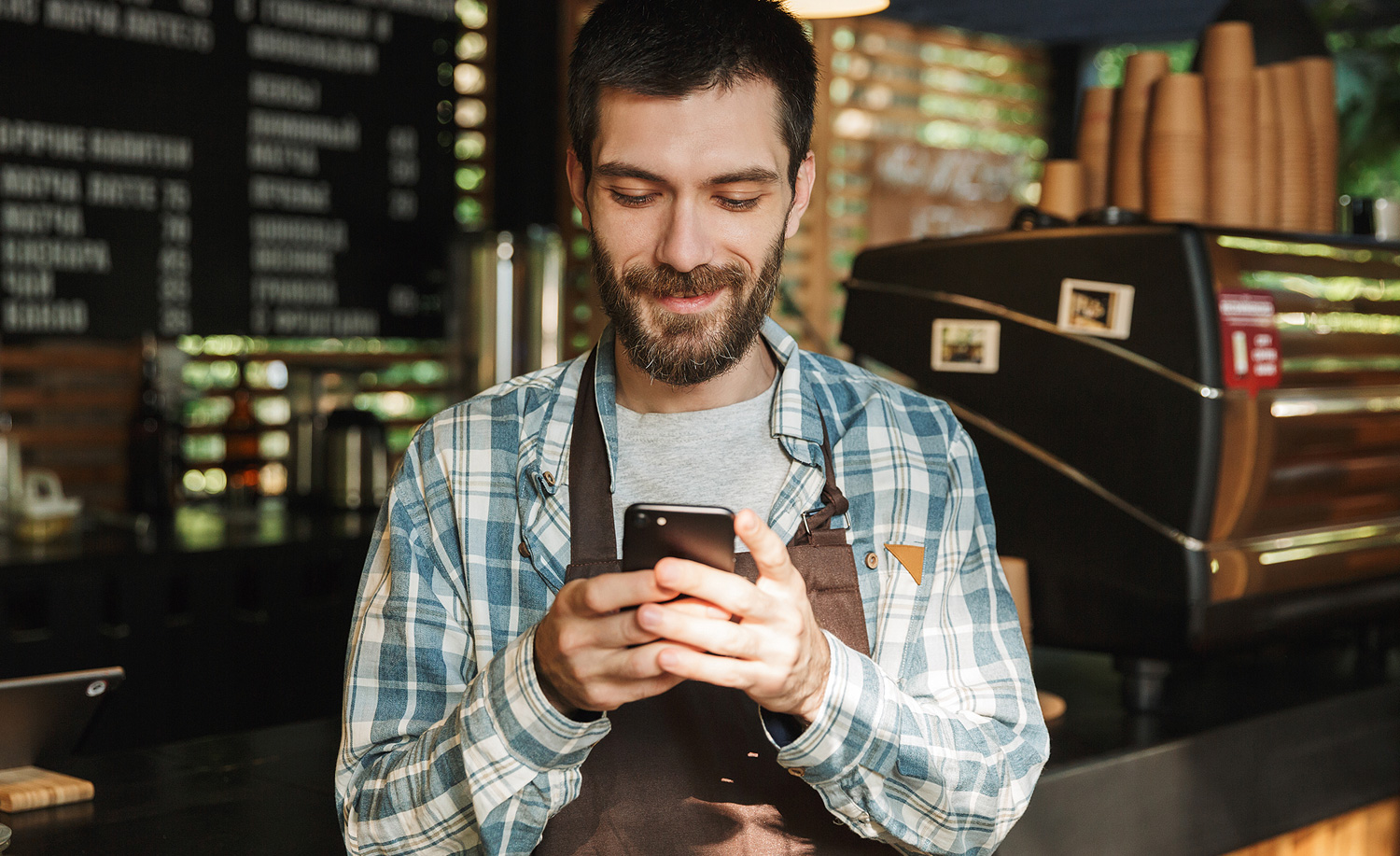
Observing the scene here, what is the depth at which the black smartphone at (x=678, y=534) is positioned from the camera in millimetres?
921

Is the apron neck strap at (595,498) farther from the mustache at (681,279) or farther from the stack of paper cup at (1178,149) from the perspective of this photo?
the stack of paper cup at (1178,149)

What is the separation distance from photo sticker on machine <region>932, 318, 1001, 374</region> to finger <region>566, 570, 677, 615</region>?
107 cm

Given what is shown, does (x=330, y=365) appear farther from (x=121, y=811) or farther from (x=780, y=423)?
(x=780, y=423)

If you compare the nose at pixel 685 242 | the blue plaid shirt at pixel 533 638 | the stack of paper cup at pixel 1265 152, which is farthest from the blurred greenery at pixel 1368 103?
the nose at pixel 685 242

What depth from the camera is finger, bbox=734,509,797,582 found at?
35.0 inches

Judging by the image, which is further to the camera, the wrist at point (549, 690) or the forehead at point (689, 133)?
the forehead at point (689, 133)

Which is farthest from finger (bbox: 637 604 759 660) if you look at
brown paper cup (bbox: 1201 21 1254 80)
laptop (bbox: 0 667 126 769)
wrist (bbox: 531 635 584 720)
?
brown paper cup (bbox: 1201 21 1254 80)

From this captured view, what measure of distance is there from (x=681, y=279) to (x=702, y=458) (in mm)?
186

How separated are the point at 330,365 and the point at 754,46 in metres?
2.41

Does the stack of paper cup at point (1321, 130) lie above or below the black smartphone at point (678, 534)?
above

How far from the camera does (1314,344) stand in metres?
1.75

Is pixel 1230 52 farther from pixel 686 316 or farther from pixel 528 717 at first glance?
pixel 528 717

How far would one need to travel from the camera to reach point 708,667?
2.95ft

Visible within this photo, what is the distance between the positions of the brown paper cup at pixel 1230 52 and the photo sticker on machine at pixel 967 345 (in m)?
0.52
